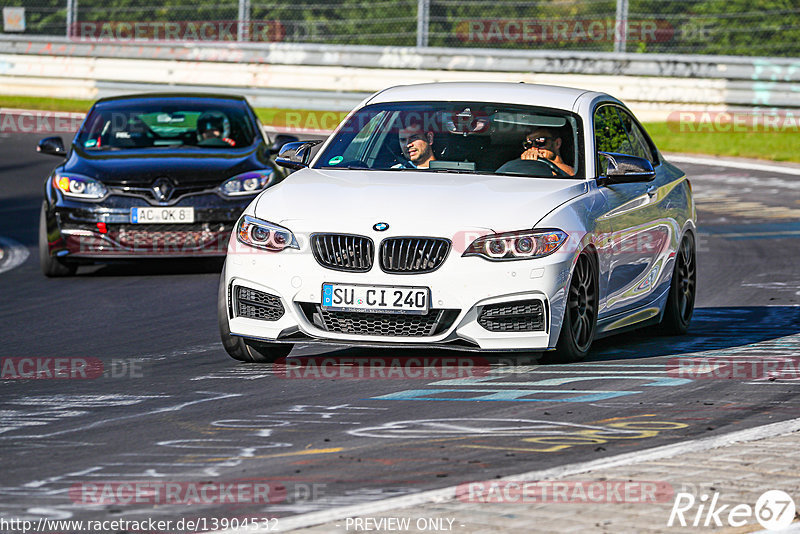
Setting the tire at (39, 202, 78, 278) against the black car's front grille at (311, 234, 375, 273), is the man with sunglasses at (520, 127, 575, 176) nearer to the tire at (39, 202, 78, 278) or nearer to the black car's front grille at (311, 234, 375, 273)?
the black car's front grille at (311, 234, 375, 273)

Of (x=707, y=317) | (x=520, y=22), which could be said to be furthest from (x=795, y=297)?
(x=520, y=22)

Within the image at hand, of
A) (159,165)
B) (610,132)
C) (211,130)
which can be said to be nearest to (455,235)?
(610,132)

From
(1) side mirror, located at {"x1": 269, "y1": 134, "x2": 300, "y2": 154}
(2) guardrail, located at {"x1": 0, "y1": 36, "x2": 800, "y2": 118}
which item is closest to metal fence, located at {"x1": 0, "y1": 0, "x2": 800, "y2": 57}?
(2) guardrail, located at {"x1": 0, "y1": 36, "x2": 800, "y2": 118}

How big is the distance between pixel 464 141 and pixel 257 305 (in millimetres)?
1742

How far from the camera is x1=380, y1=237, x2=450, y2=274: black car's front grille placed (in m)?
7.84

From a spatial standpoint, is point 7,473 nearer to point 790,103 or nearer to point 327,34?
point 790,103

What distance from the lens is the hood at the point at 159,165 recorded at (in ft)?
42.5

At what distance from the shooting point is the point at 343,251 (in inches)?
312

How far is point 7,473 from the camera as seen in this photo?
571cm

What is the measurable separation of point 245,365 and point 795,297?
16.1ft

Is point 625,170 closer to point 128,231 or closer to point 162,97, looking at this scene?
point 128,231

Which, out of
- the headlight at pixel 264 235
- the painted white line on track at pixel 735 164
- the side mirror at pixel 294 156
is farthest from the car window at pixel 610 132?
the painted white line on track at pixel 735 164

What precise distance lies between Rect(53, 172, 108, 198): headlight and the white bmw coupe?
375cm

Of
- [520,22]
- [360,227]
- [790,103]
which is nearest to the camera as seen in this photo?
[360,227]
